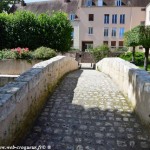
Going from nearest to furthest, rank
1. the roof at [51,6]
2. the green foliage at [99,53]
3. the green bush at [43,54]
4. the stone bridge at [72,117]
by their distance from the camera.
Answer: the stone bridge at [72,117], the green bush at [43,54], the green foliage at [99,53], the roof at [51,6]

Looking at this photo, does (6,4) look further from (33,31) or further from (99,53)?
(33,31)

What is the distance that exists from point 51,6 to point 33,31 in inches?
1046

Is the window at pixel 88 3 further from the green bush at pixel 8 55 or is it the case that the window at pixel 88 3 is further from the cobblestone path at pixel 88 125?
the cobblestone path at pixel 88 125

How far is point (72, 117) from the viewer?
5.62m

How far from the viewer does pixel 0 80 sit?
45.9 feet

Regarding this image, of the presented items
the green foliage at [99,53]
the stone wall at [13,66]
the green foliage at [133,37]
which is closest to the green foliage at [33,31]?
the stone wall at [13,66]

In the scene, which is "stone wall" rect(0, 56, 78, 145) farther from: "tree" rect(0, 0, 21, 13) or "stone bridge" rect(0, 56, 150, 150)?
"tree" rect(0, 0, 21, 13)

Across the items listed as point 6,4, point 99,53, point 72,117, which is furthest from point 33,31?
point 6,4

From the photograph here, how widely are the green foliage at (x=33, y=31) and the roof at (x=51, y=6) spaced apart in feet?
75.4

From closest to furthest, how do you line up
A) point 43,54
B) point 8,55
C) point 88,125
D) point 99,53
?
point 88,125 < point 8,55 < point 43,54 < point 99,53

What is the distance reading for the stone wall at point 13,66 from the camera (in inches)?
690

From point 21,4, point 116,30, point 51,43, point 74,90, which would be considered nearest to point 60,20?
point 51,43

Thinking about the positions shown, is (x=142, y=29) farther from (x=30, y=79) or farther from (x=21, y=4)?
(x=21, y=4)

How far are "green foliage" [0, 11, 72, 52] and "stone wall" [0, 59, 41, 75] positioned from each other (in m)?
5.11
